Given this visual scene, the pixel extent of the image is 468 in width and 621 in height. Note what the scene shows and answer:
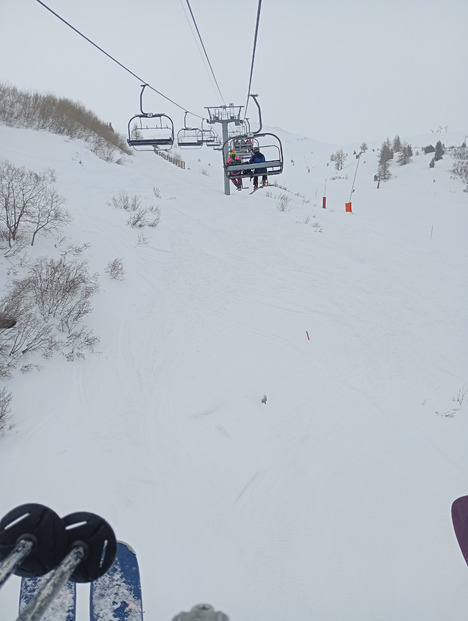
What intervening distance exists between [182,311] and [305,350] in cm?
331

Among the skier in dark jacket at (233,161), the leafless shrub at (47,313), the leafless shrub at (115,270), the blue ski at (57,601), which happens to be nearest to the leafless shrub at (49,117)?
the skier in dark jacket at (233,161)

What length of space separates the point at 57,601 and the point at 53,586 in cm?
255

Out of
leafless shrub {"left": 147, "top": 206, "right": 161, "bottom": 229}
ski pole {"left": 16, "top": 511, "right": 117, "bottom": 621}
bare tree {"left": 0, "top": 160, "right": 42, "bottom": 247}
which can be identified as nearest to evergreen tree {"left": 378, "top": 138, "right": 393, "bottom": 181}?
leafless shrub {"left": 147, "top": 206, "right": 161, "bottom": 229}

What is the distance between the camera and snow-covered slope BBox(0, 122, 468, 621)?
4277mm

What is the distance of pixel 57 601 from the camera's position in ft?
11.6

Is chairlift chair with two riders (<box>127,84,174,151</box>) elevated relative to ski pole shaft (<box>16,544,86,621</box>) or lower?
elevated

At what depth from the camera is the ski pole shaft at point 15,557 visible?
5.38 ft

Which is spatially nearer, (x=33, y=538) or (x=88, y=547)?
(x=33, y=538)

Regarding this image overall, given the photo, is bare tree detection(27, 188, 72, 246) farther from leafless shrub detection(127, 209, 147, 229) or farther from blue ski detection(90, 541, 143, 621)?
blue ski detection(90, 541, 143, 621)

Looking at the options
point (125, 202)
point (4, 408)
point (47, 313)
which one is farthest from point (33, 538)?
point (125, 202)

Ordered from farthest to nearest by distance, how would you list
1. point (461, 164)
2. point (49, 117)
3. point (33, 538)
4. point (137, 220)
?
point (461, 164)
point (49, 117)
point (137, 220)
point (33, 538)

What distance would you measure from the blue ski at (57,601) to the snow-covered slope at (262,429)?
34cm

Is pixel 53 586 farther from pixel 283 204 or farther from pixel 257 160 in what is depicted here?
pixel 283 204

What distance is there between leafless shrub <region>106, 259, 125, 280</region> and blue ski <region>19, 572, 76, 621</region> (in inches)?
305
